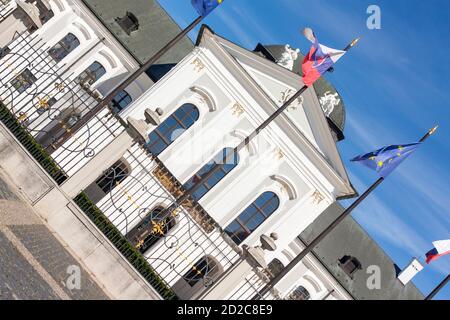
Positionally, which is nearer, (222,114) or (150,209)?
(150,209)

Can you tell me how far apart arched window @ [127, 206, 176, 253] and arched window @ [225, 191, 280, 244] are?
3.27m

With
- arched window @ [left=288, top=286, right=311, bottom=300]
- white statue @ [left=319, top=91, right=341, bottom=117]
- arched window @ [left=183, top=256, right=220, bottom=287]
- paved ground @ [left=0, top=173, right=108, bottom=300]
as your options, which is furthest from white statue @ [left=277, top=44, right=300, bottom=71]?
paved ground @ [left=0, top=173, right=108, bottom=300]

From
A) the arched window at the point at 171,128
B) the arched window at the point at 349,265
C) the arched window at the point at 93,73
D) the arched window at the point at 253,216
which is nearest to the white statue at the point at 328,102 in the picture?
the arched window at the point at 253,216

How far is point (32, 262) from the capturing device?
45.7ft

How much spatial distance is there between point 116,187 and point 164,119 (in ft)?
14.2

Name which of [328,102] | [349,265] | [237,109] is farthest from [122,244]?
[349,265]

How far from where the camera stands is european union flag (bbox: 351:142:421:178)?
22.6 m

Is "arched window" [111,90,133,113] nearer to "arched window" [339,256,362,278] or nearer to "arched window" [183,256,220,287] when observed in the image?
"arched window" [183,256,220,287]

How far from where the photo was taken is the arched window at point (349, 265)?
34.1 meters

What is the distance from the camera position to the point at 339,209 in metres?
35.2

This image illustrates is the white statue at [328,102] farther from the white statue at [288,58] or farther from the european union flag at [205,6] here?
the european union flag at [205,6]

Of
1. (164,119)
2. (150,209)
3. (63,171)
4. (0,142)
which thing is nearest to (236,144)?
(164,119)

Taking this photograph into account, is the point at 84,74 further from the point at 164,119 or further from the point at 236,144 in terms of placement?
the point at 236,144

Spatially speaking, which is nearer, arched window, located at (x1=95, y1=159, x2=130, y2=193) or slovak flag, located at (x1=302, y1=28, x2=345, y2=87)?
slovak flag, located at (x1=302, y1=28, x2=345, y2=87)
